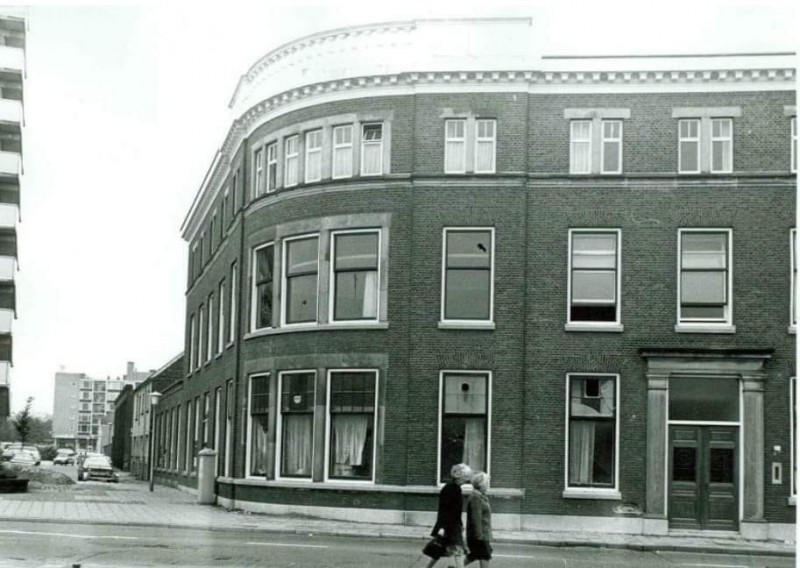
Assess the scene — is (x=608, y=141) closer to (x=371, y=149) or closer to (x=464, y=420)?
(x=371, y=149)

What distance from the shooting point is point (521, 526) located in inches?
1038

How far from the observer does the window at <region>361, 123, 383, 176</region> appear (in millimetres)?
28625

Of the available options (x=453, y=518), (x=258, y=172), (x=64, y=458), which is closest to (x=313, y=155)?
(x=258, y=172)

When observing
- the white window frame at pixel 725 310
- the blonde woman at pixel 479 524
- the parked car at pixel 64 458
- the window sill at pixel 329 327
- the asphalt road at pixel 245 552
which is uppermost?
the white window frame at pixel 725 310

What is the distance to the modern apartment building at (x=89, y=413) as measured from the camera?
89.2 m

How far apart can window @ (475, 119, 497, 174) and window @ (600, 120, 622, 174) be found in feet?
9.26

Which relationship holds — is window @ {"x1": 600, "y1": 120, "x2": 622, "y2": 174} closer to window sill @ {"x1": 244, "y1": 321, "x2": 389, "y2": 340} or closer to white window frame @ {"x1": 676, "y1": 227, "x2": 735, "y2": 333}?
white window frame @ {"x1": 676, "y1": 227, "x2": 735, "y2": 333}

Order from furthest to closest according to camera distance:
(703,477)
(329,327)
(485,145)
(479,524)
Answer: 1. (329,327)
2. (485,145)
3. (703,477)
4. (479,524)

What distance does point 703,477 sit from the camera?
85.9ft

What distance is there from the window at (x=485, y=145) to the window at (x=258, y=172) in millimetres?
7088

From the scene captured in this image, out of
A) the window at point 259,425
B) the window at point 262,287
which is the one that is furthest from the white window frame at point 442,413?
the window at point 262,287

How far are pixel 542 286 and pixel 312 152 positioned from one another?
7.59 m

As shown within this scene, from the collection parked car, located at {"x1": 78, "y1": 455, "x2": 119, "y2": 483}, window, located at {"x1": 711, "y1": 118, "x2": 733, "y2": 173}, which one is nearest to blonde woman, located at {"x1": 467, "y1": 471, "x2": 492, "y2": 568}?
window, located at {"x1": 711, "y1": 118, "x2": 733, "y2": 173}

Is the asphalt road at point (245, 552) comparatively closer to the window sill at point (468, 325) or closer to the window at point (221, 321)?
the window sill at point (468, 325)
